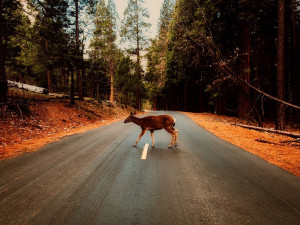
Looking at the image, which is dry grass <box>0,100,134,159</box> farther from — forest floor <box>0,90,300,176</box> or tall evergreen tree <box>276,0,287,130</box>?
tall evergreen tree <box>276,0,287,130</box>

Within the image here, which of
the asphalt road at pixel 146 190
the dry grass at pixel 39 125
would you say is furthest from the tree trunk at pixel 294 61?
the dry grass at pixel 39 125

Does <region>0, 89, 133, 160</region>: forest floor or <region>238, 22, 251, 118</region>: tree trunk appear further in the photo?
<region>238, 22, 251, 118</region>: tree trunk

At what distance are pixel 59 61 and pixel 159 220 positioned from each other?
16.8 m

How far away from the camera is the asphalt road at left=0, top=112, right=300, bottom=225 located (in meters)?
2.54

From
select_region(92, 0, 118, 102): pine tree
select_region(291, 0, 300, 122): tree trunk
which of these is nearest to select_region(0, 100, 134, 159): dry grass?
select_region(92, 0, 118, 102): pine tree

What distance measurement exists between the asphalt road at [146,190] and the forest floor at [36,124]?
7.54ft

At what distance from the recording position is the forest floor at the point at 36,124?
24.1ft

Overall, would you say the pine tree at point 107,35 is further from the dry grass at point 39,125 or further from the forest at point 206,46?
the dry grass at point 39,125

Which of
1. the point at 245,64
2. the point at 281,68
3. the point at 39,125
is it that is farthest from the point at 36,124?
the point at 245,64

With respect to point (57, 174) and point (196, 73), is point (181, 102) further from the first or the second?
point (57, 174)

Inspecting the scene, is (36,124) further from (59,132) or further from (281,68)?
(281,68)

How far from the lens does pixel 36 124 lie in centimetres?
1091

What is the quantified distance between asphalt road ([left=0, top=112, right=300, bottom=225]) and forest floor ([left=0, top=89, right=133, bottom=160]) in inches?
90.5

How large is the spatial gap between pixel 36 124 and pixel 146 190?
35.2ft
